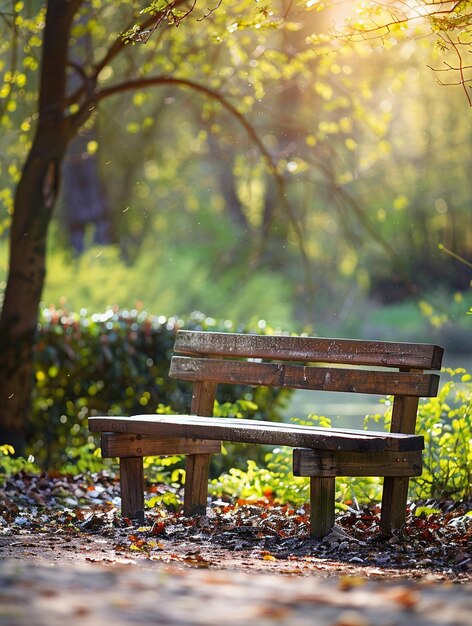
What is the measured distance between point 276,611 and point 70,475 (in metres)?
4.82

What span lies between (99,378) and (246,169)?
15.0 m

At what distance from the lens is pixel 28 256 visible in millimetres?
7520

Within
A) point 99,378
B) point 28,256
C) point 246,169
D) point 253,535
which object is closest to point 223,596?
point 253,535

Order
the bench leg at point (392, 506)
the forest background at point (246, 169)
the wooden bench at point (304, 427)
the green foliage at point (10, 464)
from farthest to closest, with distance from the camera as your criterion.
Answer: the forest background at point (246, 169) → the green foliage at point (10, 464) → the bench leg at point (392, 506) → the wooden bench at point (304, 427)

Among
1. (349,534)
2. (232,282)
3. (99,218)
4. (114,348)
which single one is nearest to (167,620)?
(349,534)

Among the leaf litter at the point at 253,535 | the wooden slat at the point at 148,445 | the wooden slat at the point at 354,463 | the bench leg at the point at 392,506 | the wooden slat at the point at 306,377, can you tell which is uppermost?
the wooden slat at the point at 306,377

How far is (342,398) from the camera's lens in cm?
2081

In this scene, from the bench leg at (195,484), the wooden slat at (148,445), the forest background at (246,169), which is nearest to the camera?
the wooden slat at (148,445)

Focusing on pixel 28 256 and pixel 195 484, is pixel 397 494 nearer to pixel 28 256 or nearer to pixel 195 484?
pixel 195 484

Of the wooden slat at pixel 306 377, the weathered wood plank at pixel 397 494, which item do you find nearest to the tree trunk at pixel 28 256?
the wooden slat at pixel 306 377

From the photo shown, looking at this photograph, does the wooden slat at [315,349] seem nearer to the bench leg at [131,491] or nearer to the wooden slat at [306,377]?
the wooden slat at [306,377]

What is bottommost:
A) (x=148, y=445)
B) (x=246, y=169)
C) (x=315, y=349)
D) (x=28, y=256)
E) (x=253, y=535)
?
(x=253, y=535)

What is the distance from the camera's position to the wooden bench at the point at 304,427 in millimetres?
4570

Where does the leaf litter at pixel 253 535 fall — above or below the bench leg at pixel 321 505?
below
